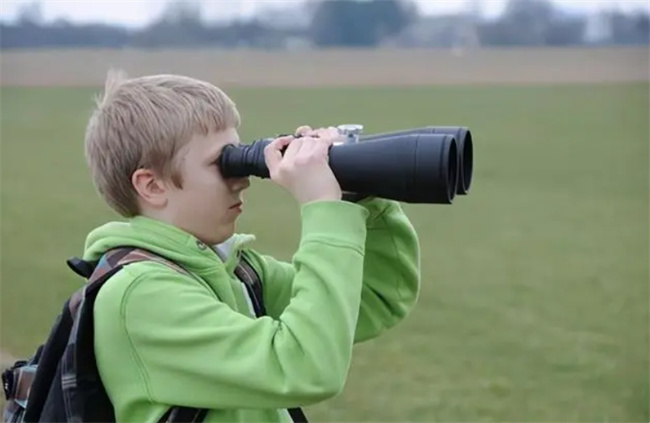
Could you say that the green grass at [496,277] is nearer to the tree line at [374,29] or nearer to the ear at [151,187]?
the ear at [151,187]

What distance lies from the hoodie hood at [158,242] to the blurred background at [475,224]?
3.22 m

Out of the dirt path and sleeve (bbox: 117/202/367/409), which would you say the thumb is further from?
the dirt path

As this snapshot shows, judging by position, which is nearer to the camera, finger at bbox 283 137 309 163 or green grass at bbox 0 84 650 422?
finger at bbox 283 137 309 163

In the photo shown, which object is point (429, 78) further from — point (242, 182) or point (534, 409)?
point (242, 182)

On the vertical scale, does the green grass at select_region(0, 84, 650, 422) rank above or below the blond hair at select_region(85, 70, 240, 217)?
below

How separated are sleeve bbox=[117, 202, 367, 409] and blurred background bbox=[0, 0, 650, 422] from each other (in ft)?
10.8

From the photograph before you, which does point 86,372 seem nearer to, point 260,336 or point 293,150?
point 260,336

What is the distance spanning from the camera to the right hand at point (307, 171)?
1.86 metres

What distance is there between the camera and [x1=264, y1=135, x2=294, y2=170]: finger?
1908 mm

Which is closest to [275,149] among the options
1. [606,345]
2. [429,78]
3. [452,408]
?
[452,408]

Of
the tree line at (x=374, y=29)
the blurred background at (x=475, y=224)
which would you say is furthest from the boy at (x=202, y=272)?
the tree line at (x=374, y=29)

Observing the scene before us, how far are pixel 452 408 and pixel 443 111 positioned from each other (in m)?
23.4

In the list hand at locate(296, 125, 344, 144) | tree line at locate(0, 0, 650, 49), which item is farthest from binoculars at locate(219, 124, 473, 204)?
tree line at locate(0, 0, 650, 49)

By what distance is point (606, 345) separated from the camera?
655 centimetres
